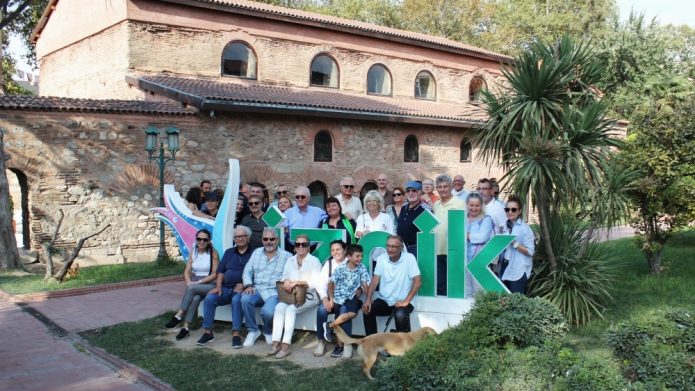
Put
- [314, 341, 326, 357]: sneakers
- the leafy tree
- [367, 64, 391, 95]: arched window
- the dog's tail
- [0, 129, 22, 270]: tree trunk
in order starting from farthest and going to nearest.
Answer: [367, 64, 391, 95]: arched window → [0, 129, 22, 270]: tree trunk → the leafy tree → [314, 341, 326, 357]: sneakers → the dog's tail

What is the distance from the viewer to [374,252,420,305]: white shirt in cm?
687

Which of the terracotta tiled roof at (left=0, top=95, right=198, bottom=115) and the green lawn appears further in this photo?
the terracotta tiled roof at (left=0, top=95, right=198, bottom=115)

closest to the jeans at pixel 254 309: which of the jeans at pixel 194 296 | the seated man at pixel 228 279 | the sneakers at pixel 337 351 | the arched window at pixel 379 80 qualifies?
the seated man at pixel 228 279

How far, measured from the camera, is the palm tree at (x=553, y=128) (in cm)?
759

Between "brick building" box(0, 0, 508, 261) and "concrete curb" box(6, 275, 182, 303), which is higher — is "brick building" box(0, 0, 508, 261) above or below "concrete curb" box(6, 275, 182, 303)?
above

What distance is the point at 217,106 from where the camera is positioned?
15.5 m

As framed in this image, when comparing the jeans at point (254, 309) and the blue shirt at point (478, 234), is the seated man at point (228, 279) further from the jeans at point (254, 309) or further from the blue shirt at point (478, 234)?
the blue shirt at point (478, 234)

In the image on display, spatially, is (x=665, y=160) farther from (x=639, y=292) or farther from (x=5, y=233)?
(x=5, y=233)

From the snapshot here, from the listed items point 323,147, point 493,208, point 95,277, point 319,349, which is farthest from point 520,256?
point 323,147

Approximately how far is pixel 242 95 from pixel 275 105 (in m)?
1.10

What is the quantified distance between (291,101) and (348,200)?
31.2ft

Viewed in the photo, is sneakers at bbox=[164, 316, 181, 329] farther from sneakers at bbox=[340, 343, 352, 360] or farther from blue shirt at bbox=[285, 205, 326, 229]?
sneakers at bbox=[340, 343, 352, 360]

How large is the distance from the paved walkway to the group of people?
52.4 inches

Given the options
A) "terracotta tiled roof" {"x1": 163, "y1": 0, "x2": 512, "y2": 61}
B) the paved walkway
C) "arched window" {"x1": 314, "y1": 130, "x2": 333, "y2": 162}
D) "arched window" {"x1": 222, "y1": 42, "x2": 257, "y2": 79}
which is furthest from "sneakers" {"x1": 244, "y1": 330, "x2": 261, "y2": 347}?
"terracotta tiled roof" {"x1": 163, "y1": 0, "x2": 512, "y2": 61}
